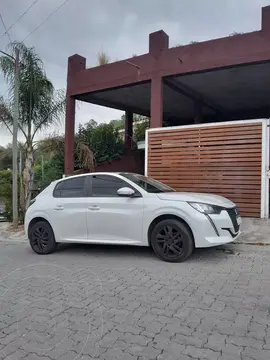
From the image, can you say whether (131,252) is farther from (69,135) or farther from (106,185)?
(69,135)

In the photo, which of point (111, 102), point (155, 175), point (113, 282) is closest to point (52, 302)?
point (113, 282)

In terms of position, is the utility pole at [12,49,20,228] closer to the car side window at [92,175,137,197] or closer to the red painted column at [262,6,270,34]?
the car side window at [92,175,137,197]

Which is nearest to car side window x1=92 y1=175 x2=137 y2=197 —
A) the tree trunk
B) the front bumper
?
the front bumper

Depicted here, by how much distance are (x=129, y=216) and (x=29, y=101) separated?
6.78 metres

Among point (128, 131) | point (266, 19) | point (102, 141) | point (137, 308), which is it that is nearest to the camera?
point (137, 308)

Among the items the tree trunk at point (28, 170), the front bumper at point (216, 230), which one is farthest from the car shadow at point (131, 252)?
the tree trunk at point (28, 170)

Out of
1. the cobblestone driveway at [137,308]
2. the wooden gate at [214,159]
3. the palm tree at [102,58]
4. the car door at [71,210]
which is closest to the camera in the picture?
the cobblestone driveway at [137,308]

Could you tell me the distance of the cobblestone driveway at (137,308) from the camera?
2.84 m

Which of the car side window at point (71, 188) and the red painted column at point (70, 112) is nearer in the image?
the car side window at point (71, 188)

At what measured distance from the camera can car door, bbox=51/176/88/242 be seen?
6449mm

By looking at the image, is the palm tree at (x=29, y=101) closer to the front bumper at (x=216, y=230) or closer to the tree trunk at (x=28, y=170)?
the tree trunk at (x=28, y=170)

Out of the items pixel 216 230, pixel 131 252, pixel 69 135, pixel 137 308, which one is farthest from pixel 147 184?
pixel 69 135

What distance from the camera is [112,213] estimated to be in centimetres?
612

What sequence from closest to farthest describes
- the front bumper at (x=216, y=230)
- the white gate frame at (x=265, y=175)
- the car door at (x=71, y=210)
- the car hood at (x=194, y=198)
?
the front bumper at (x=216, y=230), the car hood at (x=194, y=198), the car door at (x=71, y=210), the white gate frame at (x=265, y=175)
